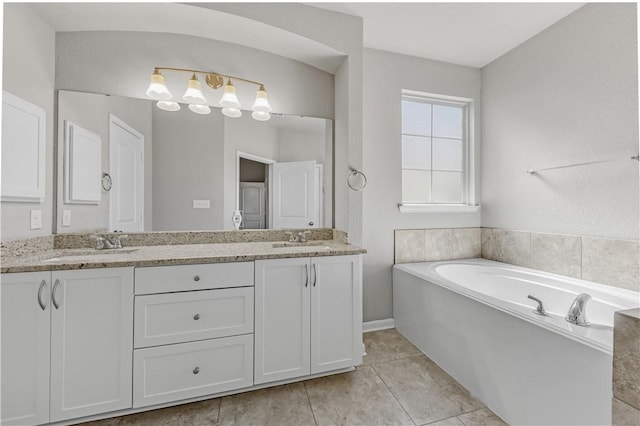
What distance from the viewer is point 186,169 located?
2039mm

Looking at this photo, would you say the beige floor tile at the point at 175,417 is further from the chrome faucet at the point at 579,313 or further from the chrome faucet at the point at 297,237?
the chrome faucet at the point at 579,313

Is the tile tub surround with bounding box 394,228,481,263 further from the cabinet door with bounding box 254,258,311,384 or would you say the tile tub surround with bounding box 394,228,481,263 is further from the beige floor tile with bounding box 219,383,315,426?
the beige floor tile with bounding box 219,383,315,426

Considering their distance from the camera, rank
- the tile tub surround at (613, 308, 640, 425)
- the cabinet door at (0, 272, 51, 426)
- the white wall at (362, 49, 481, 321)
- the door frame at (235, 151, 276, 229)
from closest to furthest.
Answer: the tile tub surround at (613, 308, 640, 425) → the cabinet door at (0, 272, 51, 426) → the door frame at (235, 151, 276, 229) → the white wall at (362, 49, 481, 321)

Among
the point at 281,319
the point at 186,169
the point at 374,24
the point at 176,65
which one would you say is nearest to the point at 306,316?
the point at 281,319

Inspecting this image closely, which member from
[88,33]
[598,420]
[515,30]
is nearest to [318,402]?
[598,420]

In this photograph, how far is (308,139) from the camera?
230 cm

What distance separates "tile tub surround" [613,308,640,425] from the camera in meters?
0.53

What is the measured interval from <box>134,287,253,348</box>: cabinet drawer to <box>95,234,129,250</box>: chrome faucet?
0.60 metres

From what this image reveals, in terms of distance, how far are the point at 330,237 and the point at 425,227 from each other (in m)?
1.01

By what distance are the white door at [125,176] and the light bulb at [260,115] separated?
0.81 m

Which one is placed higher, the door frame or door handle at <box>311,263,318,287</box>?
the door frame

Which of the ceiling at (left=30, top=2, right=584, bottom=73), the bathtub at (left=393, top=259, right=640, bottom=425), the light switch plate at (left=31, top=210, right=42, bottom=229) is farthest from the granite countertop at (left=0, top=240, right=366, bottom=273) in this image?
the ceiling at (left=30, top=2, right=584, bottom=73)

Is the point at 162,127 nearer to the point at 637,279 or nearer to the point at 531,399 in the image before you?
the point at 531,399

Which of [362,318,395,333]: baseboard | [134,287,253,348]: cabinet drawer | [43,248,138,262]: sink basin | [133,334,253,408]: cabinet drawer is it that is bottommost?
[362,318,395,333]: baseboard
